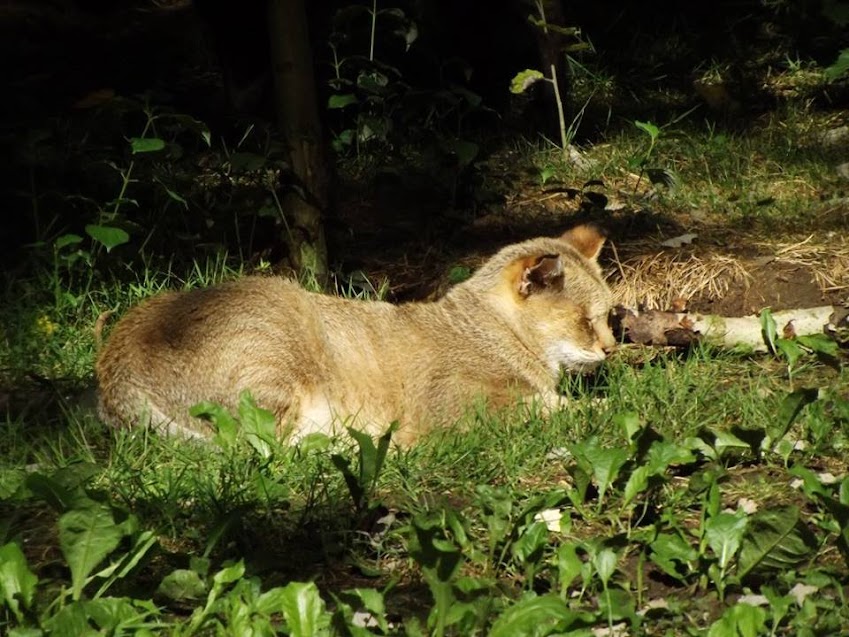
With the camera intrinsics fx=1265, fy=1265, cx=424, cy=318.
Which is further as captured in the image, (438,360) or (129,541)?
(438,360)

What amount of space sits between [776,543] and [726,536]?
0.15 m

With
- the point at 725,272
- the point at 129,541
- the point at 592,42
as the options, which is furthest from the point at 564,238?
the point at 592,42

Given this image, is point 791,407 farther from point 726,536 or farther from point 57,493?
point 57,493

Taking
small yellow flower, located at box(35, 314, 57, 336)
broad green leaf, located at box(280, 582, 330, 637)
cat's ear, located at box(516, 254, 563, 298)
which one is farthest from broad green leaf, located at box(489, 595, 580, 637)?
small yellow flower, located at box(35, 314, 57, 336)

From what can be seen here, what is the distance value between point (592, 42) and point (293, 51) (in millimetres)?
4086

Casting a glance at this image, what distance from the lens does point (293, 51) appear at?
653 centimetres

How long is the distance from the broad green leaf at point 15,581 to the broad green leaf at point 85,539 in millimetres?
118

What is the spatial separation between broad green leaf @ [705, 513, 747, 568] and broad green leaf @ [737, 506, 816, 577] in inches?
1.7

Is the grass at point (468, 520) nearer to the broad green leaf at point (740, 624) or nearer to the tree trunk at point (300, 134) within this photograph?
the broad green leaf at point (740, 624)

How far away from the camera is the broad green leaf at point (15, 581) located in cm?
351

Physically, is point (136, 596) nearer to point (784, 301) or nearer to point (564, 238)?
point (564, 238)

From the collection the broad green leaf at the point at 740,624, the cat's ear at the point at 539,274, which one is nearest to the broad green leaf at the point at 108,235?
the cat's ear at the point at 539,274

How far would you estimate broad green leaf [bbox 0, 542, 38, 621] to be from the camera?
11.5 ft

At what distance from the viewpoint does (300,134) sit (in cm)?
665
